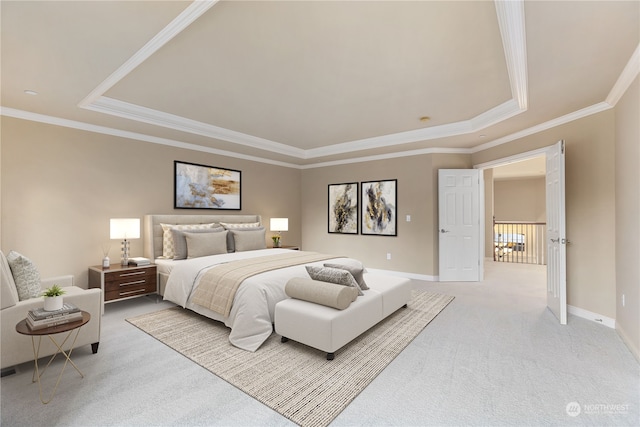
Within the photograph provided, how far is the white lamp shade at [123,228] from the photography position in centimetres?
391

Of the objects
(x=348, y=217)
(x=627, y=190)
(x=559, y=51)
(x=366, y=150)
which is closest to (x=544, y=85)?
(x=559, y=51)

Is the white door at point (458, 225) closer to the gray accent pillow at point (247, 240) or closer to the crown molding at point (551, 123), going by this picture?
the crown molding at point (551, 123)

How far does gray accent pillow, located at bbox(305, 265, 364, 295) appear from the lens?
285 centimetres

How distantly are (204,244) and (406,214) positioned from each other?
3.71 m

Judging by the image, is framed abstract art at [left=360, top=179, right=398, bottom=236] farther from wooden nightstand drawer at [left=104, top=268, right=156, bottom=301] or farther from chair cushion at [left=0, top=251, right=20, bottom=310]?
chair cushion at [left=0, top=251, right=20, bottom=310]

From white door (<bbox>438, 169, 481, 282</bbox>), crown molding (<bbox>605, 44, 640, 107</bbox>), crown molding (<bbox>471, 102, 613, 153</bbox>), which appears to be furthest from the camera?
white door (<bbox>438, 169, 481, 282</bbox>)

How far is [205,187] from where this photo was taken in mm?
5332

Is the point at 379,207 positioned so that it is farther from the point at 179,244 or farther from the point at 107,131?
the point at 107,131

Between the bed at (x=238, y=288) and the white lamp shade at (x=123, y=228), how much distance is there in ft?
1.34

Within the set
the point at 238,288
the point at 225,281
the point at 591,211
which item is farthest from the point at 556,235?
the point at 225,281

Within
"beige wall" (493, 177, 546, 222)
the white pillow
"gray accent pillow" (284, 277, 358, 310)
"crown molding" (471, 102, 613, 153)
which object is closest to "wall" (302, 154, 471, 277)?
"crown molding" (471, 102, 613, 153)

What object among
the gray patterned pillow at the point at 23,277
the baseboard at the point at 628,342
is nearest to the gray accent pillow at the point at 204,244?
the gray patterned pillow at the point at 23,277

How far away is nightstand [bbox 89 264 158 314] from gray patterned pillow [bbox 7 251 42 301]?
1.15 metres

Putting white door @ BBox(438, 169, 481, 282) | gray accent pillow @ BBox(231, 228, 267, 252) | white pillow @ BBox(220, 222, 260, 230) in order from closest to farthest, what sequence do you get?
1. gray accent pillow @ BBox(231, 228, 267, 252)
2. white pillow @ BBox(220, 222, 260, 230)
3. white door @ BBox(438, 169, 481, 282)
